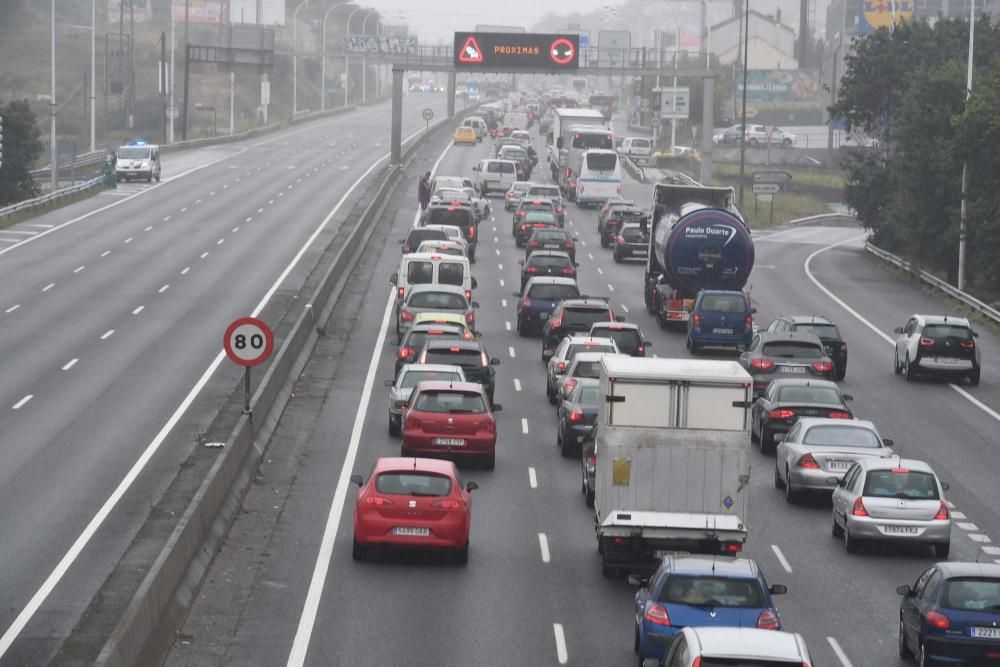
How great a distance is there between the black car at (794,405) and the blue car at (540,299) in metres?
14.1

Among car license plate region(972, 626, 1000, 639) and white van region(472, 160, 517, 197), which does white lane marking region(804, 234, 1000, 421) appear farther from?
car license plate region(972, 626, 1000, 639)

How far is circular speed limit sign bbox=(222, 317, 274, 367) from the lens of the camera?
27141mm

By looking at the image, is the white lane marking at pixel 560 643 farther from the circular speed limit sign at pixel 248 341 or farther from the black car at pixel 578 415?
the black car at pixel 578 415

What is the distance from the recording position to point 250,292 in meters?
51.2

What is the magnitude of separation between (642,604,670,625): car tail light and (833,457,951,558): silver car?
7.21 m

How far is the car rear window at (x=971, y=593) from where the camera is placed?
17.1 m

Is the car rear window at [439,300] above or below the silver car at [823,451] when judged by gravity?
above

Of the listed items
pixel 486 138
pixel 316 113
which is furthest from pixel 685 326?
pixel 316 113

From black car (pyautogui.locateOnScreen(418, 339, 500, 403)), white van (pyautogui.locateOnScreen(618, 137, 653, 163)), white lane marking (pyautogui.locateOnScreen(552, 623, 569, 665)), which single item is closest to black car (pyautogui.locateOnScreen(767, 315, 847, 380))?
black car (pyautogui.locateOnScreen(418, 339, 500, 403))


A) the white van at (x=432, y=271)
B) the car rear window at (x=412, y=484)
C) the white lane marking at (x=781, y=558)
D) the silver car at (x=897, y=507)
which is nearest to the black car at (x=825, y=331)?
the white van at (x=432, y=271)

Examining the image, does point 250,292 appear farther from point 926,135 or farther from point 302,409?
point 926,135

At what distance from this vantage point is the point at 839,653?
1877cm

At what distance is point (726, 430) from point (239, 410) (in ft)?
43.8

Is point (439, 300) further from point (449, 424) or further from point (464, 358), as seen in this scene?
point (449, 424)
